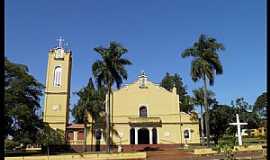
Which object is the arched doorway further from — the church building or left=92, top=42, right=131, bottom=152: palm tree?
left=92, top=42, right=131, bottom=152: palm tree

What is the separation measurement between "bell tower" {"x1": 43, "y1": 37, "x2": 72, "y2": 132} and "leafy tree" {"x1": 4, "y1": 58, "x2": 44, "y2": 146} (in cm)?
740

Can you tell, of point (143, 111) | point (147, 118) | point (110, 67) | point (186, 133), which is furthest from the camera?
point (143, 111)

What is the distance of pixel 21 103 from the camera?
37062 millimetres

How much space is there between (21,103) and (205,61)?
69.9ft

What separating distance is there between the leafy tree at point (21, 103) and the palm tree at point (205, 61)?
60.4ft

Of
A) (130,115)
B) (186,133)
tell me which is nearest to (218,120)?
(186,133)

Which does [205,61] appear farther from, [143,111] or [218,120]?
[218,120]

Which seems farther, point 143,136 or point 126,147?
point 143,136

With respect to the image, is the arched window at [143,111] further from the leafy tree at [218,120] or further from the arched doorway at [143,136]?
the leafy tree at [218,120]

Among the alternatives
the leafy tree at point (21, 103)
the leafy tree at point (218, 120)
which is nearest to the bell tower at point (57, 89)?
the leafy tree at point (21, 103)

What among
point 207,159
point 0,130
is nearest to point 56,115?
point 207,159

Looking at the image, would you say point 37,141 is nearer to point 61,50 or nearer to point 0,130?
point 61,50

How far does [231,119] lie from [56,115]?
101ft

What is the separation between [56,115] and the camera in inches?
1898
